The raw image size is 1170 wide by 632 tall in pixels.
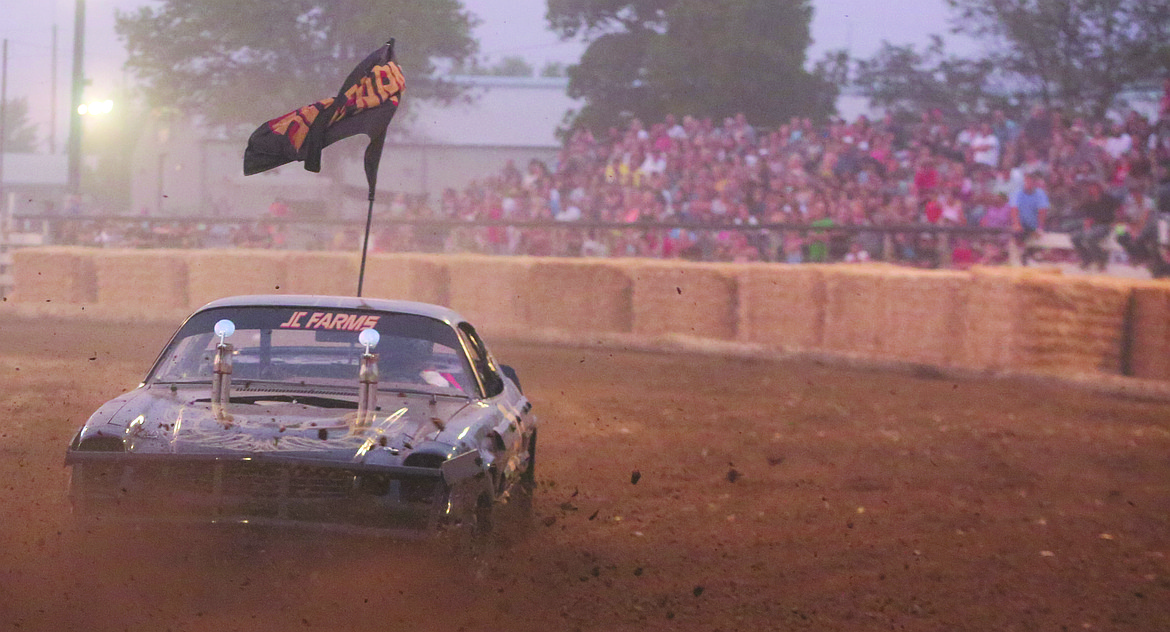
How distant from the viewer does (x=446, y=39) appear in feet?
92.5

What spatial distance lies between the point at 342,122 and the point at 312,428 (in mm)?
2712

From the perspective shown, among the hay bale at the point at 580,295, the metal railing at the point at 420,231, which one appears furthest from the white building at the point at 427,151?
the hay bale at the point at 580,295

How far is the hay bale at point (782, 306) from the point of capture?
13.6 m

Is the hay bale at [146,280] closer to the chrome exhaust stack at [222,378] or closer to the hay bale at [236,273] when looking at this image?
the hay bale at [236,273]

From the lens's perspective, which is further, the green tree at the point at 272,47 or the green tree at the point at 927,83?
the green tree at the point at 272,47

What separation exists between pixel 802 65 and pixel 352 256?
12.1 m

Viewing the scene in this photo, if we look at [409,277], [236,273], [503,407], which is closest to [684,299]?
[409,277]

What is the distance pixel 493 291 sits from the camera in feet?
50.6

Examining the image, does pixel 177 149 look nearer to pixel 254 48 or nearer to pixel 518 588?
pixel 254 48

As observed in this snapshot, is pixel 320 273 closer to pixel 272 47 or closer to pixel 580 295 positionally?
pixel 580 295

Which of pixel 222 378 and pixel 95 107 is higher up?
pixel 95 107

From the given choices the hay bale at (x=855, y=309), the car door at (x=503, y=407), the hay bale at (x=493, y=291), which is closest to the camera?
the car door at (x=503, y=407)

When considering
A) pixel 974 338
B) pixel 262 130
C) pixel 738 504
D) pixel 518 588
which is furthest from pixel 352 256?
pixel 518 588

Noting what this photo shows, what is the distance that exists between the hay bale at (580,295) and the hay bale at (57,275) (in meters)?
6.23
